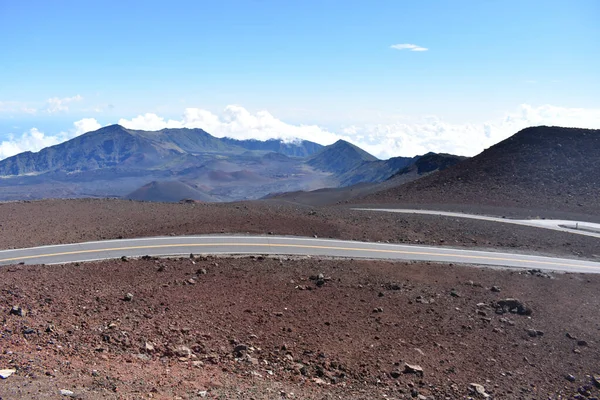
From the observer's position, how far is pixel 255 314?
12.5 metres

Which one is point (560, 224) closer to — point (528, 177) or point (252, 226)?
point (528, 177)

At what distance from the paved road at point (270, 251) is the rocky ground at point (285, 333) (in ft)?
8.14

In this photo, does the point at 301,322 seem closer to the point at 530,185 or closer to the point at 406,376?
the point at 406,376

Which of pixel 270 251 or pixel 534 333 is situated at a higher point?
pixel 270 251

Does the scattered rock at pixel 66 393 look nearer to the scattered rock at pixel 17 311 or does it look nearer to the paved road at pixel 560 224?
the scattered rock at pixel 17 311

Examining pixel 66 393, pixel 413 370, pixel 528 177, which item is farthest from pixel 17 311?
pixel 528 177

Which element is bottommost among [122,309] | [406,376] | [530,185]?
[406,376]

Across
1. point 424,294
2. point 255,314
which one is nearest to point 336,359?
point 255,314

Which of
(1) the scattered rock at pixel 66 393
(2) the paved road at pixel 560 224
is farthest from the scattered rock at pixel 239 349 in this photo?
(2) the paved road at pixel 560 224

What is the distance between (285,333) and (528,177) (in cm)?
4463

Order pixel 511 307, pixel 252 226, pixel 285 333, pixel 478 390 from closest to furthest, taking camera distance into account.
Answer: pixel 478 390 < pixel 285 333 < pixel 511 307 < pixel 252 226

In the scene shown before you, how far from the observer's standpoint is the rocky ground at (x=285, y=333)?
845 centimetres

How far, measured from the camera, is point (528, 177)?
47.4m

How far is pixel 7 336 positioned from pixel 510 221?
32.9 m
